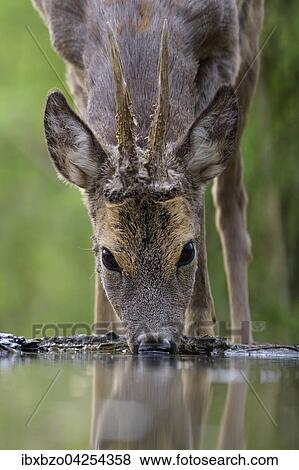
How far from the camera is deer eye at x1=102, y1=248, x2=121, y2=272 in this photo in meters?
7.70

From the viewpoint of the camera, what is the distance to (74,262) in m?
22.7

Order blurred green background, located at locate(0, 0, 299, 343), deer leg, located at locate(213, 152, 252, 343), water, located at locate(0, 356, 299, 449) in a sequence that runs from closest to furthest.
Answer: water, located at locate(0, 356, 299, 449), deer leg, located at locate(213, 152, 252, 343), blurred green background, located at locate(0, 0, 299, 343)

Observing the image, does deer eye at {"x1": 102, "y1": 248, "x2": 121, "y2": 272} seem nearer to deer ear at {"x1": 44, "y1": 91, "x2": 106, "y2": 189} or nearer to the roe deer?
the roe deer

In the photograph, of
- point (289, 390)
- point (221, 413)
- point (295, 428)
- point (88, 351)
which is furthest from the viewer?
point (88, 351)

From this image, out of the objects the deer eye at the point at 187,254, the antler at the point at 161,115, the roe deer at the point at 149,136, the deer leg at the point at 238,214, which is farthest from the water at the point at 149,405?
the deer leg at the point at 238,214

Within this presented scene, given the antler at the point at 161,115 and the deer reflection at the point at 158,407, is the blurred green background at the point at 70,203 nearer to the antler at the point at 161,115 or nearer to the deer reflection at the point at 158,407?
the antler at the point at 161,115

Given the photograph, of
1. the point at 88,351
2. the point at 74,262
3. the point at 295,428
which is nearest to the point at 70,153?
the point at 88,351

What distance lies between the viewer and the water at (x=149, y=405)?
4508mm

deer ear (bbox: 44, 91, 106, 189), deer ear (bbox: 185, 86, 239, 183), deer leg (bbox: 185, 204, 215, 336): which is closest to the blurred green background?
deer leg (bbox: 185, 204, 215, 336)

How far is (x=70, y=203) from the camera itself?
2102 centimetres

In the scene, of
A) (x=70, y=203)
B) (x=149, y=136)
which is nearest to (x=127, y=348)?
(x=149, y=136)

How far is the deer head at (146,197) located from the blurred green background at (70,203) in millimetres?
6477

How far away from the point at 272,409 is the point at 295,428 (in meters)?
0.42
